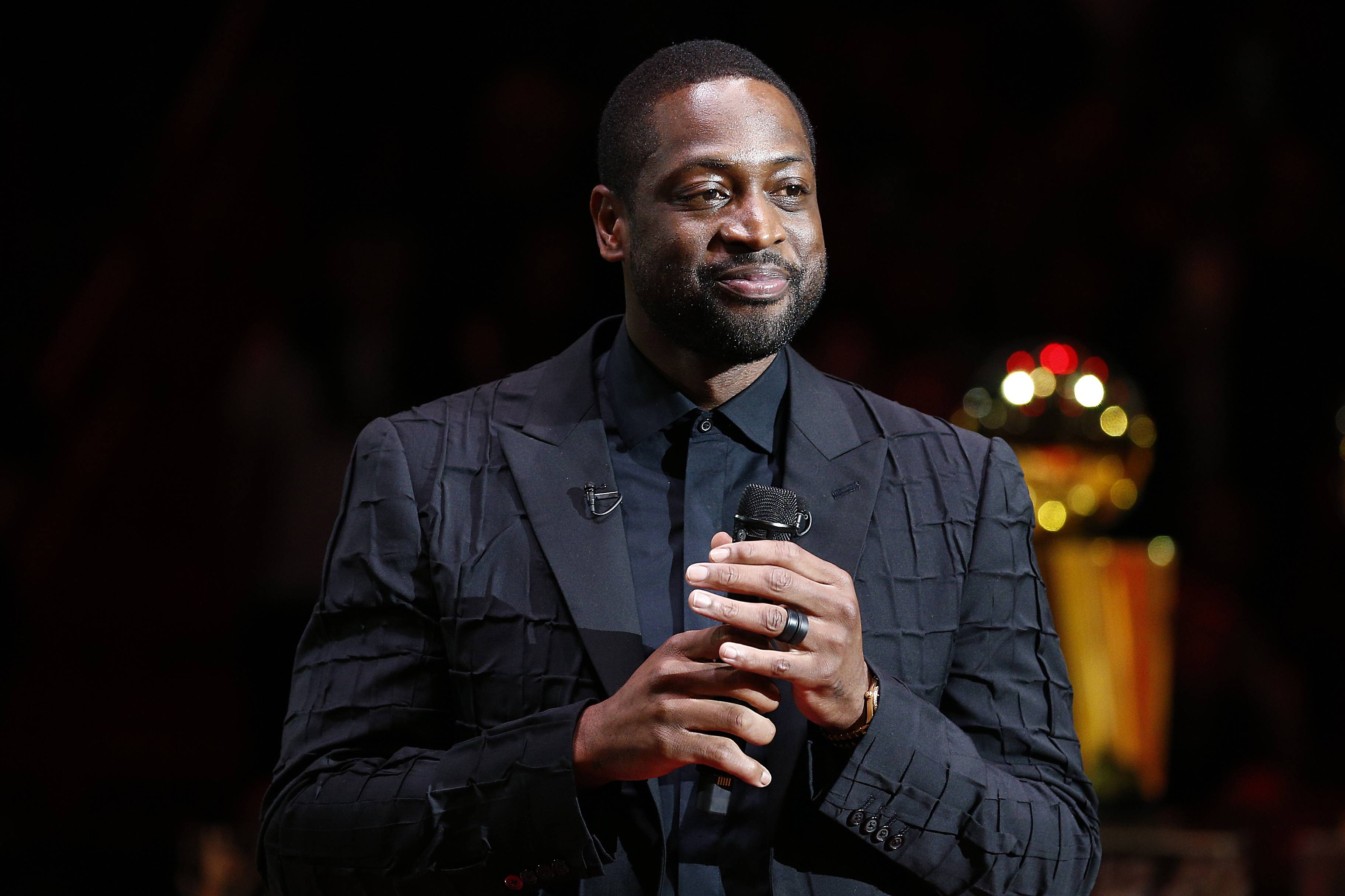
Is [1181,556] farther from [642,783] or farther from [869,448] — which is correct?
[642,783]

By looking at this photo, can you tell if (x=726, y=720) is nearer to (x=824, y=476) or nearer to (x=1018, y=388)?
(x=824, y=476)

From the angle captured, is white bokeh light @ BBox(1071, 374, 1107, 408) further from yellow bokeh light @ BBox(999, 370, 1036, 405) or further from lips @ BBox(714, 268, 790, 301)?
lips @ BBox(714, 268, 790, 301)

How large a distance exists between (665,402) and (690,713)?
1.52 feet

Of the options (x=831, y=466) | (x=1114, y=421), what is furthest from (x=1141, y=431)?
(x=831, y=466)

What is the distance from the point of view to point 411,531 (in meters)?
1.50

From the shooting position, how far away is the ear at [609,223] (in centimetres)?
165

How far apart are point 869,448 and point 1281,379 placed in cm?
330

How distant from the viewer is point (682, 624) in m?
1.46

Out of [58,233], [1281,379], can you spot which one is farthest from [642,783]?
[58,233]

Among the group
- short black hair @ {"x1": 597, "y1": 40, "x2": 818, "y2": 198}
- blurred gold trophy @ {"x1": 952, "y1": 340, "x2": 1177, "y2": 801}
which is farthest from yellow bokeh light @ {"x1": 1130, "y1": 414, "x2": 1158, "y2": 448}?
short black hair @ {"x1": 597, "y1": 40, "x2": 818, "y2": 198}

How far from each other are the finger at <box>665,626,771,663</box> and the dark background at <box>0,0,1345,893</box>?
2.36 m

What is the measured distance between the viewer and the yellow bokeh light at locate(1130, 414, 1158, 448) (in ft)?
11.5

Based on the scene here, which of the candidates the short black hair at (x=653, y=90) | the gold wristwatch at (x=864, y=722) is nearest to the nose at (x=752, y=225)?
the short black hair at (x=653, y=90)

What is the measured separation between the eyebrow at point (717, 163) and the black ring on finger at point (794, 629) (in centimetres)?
53
